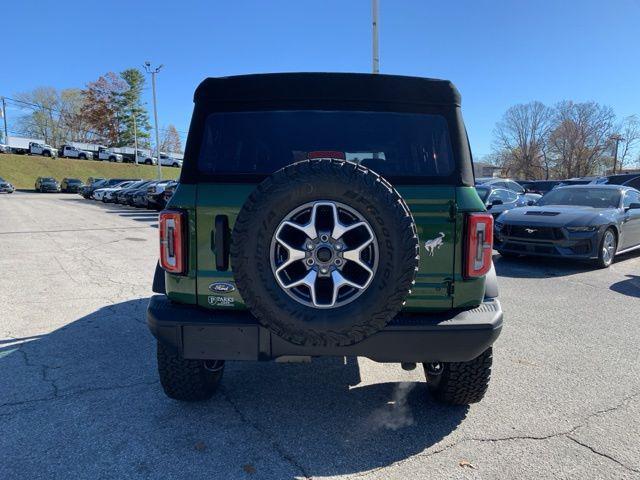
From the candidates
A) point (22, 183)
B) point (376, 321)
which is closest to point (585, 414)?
point (376, 321)

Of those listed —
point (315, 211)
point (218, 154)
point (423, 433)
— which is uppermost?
point (218, 154)

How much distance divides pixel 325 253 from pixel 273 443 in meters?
1.25

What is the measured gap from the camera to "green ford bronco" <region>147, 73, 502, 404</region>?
2234 millimetres

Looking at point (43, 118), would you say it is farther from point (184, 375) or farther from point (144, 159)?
point (184, 375)

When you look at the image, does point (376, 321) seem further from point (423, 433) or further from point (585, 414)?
point (585, 414)

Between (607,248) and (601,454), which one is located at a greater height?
(607,248)

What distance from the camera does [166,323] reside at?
8.24ft

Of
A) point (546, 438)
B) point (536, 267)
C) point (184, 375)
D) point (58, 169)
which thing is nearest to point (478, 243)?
→ point (546, 438)

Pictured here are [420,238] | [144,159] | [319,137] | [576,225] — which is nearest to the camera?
[420,238]

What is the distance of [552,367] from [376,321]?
2.39 meters

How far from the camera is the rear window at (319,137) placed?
277 centimetres

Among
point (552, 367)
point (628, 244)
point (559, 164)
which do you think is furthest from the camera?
point (559, 164)

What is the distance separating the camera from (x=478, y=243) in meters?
2.56

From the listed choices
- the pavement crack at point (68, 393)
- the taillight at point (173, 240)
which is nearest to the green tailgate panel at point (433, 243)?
the taillight at point (173, 240)
